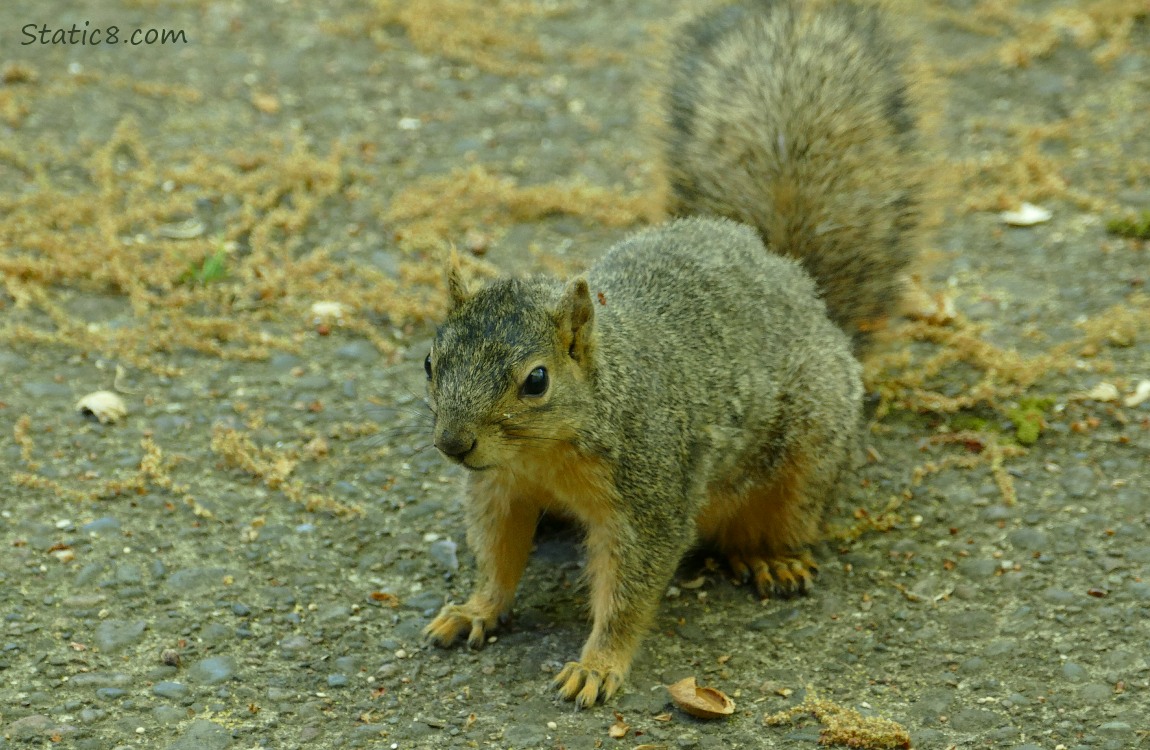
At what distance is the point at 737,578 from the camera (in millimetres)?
3471

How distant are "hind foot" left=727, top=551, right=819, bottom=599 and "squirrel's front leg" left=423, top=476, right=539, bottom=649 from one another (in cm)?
61

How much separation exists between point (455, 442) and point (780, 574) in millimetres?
1103

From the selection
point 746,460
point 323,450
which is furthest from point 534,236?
point 746,460

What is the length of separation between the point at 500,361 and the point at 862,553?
1.29m

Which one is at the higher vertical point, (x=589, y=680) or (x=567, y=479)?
(x=567, y=479)

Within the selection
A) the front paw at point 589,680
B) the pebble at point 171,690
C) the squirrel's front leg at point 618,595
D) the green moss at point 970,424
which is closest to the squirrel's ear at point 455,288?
the squirrel's front leg at point 618,595

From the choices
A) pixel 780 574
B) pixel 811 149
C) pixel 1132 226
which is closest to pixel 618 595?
pixel 780 574

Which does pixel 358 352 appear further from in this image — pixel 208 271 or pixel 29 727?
pixel 29 727

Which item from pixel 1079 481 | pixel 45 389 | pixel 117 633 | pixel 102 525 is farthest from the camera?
pixel 45 389

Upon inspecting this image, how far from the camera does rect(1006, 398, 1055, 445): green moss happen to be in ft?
12.5

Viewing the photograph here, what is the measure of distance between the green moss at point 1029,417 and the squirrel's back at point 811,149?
500mm

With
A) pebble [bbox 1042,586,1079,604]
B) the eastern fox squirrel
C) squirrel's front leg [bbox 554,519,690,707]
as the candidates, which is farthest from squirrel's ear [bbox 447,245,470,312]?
pebble [bbox 1042,586,1079,604]

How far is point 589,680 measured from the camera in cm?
296

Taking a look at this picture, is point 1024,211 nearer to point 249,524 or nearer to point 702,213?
point 702,213
